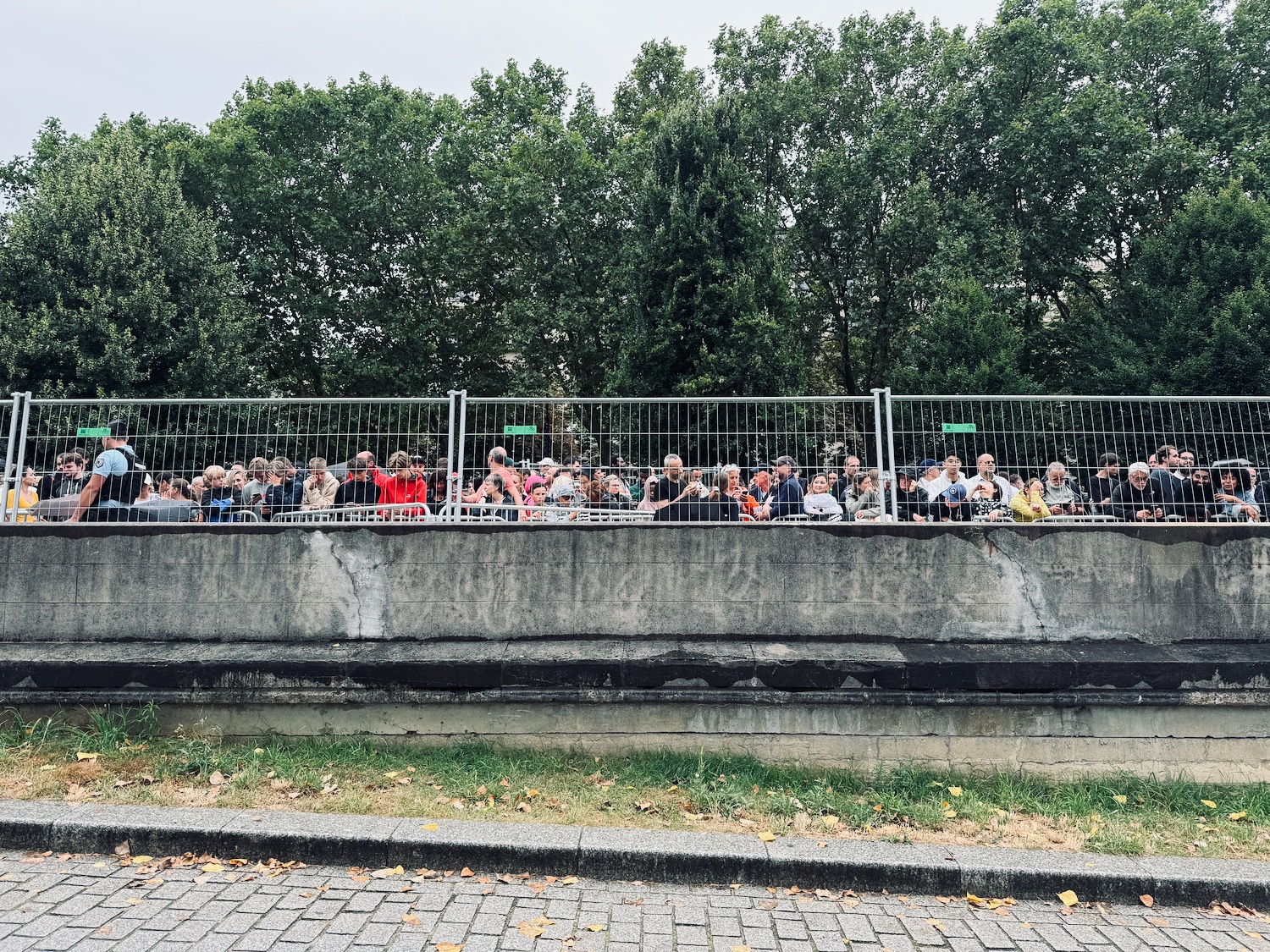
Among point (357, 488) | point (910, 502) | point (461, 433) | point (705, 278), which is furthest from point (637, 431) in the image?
point (705, 278)

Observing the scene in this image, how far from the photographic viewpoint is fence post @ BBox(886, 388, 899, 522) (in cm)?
601

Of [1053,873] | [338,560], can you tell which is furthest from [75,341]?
[1053,873]

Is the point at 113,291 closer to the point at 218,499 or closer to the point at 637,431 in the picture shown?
the point at 218,499

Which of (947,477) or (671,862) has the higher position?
(947,477)

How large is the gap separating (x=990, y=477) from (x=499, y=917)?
15.1 ft

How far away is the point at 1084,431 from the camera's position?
20.5 ft

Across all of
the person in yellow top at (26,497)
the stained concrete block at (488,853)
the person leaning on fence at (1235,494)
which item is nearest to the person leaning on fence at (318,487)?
the person in yellow top at (26,497)

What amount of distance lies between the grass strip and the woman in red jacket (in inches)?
67.1

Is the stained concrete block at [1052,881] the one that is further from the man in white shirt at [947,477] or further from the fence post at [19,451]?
the fence post at [19,451]

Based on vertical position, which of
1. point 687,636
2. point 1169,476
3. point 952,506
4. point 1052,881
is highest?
point 1169,476

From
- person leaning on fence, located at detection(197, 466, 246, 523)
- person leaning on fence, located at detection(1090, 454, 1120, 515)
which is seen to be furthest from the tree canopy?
person leaning on fence, located at detection(197, 466, 246, 523)

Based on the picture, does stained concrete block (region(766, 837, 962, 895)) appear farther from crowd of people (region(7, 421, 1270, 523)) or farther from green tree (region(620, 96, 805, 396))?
green tree (region(620, 96, 805, 396))

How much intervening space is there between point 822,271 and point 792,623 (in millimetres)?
20669

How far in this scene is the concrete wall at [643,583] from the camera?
5.64 meters
